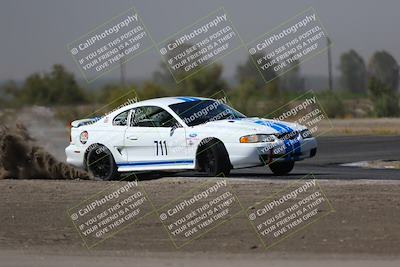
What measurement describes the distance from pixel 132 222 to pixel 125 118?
5.12 m

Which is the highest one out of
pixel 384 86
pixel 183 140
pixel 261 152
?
pixel 183 140

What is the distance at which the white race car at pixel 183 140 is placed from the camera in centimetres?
1530

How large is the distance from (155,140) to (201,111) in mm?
956

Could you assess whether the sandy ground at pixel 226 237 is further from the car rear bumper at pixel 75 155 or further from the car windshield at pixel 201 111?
the car rear bumper at pixel 75 155

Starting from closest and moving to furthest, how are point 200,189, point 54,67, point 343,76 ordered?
point 200,189
point 54,67
point 343,76

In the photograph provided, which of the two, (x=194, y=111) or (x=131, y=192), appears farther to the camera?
(x=194, y=111)

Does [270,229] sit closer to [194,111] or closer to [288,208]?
[288,208]

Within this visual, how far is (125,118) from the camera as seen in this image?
1675 centimetres

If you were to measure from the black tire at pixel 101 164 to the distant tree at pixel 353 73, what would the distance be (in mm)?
55290

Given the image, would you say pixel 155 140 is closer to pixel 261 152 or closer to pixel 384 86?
pixel 261 152

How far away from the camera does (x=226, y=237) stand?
10664 mm

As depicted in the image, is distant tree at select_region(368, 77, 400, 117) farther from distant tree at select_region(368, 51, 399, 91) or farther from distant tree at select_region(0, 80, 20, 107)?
distant tree at select_region(0, 80, 20, 107)

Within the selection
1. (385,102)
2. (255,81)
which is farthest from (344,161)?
(385,102)

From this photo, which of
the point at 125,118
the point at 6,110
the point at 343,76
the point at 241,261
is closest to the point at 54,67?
A: the point at 6,110
